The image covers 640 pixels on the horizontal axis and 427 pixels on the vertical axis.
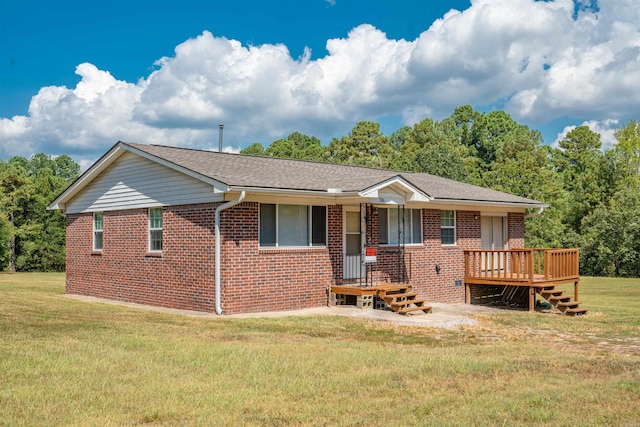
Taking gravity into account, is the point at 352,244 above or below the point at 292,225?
below

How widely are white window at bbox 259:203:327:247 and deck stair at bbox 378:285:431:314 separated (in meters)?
2.09

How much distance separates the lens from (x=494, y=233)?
21.4m

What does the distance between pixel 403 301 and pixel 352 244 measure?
2156 mm

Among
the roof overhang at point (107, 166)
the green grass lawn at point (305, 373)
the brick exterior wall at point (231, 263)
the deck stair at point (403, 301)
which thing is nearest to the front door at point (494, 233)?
the brick exterior wall at point (231, 263)

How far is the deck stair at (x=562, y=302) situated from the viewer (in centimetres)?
1673

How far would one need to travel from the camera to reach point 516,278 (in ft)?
58.1

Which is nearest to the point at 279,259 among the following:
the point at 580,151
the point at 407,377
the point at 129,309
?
the point at 129,309

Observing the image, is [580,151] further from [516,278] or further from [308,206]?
[308,206]

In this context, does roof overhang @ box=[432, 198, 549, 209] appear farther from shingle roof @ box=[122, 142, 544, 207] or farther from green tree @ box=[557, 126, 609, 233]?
green tree @ box=[557, 126, 609, 233]

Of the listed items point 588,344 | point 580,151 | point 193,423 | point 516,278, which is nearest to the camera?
point 193,423

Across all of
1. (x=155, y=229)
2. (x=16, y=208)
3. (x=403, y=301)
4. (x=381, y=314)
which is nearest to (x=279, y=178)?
(x=155, y=229)

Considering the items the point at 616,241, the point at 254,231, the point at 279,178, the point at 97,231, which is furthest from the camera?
the point at 616,241

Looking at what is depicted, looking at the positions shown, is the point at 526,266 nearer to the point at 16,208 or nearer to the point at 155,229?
the point at 155,229

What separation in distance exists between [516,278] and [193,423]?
44.3 ft
